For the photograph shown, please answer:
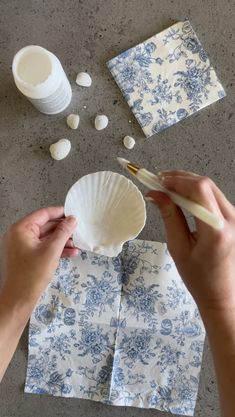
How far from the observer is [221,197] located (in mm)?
511

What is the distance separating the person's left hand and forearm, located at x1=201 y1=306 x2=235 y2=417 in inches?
7.2

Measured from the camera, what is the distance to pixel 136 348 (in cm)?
72

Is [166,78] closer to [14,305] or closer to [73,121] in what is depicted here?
[73,121]

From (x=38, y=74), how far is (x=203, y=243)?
33 centimetres

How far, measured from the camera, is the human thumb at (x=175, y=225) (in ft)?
1.73

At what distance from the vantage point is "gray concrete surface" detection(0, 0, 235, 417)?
727mm

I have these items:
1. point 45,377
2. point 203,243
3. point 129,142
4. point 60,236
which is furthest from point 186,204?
point 45,377

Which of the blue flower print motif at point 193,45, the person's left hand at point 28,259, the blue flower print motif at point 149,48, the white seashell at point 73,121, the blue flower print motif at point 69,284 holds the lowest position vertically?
the blue flower print motif at point 69,284

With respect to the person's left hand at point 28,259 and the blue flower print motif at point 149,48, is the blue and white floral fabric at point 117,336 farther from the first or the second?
the blue flower print motif at point 149,48

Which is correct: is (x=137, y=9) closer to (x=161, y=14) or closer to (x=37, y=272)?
(x=161, y=14)

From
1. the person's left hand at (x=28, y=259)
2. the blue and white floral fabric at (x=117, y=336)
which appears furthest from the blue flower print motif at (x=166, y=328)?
the person's left hand at (x=28, y=259)

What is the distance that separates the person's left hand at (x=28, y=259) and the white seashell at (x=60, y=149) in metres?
0.16

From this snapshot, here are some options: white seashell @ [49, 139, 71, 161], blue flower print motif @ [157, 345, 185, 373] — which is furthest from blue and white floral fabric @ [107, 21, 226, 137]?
blue flower print motif @ [157, 345, 185, 373]

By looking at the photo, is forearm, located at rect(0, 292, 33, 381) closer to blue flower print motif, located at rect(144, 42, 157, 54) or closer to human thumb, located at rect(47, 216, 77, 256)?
human thumb, located at rect(47, 216, 77, 256)
